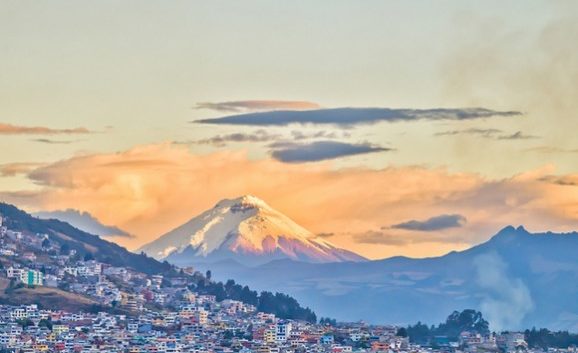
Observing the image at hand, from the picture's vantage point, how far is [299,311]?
544 ft

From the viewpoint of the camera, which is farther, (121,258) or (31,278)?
(121,258)

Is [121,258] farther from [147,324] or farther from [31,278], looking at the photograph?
[147,324]

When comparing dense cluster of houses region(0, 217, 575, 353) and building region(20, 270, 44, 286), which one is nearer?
dense cluster of houses region(0, 217, 575, 353)

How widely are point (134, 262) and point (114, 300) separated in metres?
29.4

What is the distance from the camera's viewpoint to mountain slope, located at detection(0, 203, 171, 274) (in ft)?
598

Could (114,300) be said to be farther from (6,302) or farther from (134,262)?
(134,262)

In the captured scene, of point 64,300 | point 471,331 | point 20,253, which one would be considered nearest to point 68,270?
point 20,253

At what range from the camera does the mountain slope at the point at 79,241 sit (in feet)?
598

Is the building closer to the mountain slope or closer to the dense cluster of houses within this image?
the dense cluster of houses

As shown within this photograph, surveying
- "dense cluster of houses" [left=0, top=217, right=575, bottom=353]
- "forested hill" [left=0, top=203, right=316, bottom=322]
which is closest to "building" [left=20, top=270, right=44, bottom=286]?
"dense cluster of houses" [left=0, top=217, right=575, bottom=353]

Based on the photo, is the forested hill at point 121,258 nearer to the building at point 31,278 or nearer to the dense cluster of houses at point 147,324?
the dense cluster of houses at point 147,324

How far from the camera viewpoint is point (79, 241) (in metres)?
188

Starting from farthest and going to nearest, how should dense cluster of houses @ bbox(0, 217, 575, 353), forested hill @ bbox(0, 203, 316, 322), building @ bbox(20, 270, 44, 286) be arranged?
1. forested hill @ bbox(0, 203, 316, 322)
2. building @ bbox(20, 270, 44, 286)
3. dense cluster of houses @ bbox(0, 217, 575, 353)

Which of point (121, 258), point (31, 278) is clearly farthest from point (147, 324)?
point (121, 258)
